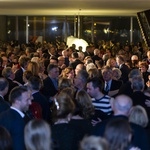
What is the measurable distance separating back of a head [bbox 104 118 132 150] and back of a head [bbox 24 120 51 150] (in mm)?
520

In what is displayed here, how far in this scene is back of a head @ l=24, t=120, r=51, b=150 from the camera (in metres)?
4.05

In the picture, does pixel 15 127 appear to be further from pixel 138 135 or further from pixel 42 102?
pixel 42 102

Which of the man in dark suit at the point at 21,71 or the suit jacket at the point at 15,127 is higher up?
the man in dark suit at the point at 21,71

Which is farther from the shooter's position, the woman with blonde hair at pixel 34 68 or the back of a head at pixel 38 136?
the woman with blonde hair at pixel 34 68

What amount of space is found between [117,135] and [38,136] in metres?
0.69

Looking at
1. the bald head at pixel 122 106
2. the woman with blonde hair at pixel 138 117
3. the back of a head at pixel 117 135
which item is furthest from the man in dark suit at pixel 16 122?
the back of a head at pixel 117 135

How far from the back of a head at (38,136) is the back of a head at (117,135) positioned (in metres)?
0.52

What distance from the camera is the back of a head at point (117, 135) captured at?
4.08m

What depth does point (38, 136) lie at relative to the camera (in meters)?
4.12

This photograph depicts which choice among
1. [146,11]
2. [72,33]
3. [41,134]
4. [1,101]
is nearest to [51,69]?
[1,101]

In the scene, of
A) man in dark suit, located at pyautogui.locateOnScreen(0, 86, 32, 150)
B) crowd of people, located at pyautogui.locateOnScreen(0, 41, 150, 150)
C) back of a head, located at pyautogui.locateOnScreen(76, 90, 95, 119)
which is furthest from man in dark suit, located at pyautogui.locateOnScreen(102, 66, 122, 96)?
man in dark suit, located at pyautogui.locateOnScreen(0, 86, 32, 150)

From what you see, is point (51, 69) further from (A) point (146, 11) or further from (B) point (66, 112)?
(A) point (146, 11)

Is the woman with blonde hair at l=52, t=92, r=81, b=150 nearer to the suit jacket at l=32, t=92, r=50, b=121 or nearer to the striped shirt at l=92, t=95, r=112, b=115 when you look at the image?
the striped shirt at l=92, t=95, r=112, b=115

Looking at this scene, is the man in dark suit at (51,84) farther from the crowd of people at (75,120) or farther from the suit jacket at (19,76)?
the suit jacket at (19,76)
